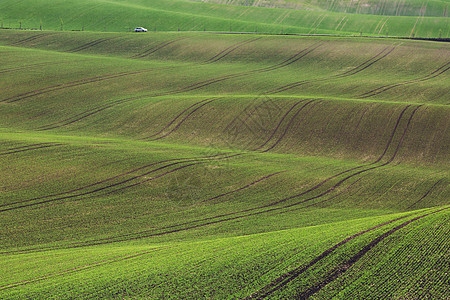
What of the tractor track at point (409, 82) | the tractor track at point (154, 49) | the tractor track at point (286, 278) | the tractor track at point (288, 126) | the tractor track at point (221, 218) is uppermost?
the tractor track at point (154, 49)

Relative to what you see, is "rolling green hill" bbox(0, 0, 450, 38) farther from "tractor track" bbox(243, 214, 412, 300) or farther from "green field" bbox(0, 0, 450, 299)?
"tractor track" bbox(243, 214, 412, 300)

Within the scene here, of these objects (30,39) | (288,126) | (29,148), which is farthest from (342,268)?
(30,39)

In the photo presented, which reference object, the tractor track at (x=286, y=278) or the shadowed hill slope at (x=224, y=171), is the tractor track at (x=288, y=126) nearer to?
the shadowed hill slope at (x=224, y=171)

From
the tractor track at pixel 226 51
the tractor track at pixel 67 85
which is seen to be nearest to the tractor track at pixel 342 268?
the tractor track at pixel 67 85

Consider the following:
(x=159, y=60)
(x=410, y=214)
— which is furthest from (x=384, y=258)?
(x=159, y=60)

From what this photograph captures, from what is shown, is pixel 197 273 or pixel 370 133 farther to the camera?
pixel 370 133

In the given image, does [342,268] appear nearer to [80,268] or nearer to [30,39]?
[80,268]

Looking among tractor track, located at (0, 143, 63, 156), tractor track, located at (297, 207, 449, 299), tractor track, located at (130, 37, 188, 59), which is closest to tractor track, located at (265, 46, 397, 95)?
tractor track, located at (130, 37, 188, 59)

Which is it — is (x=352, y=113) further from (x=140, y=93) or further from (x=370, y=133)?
(x=140, y=93)
